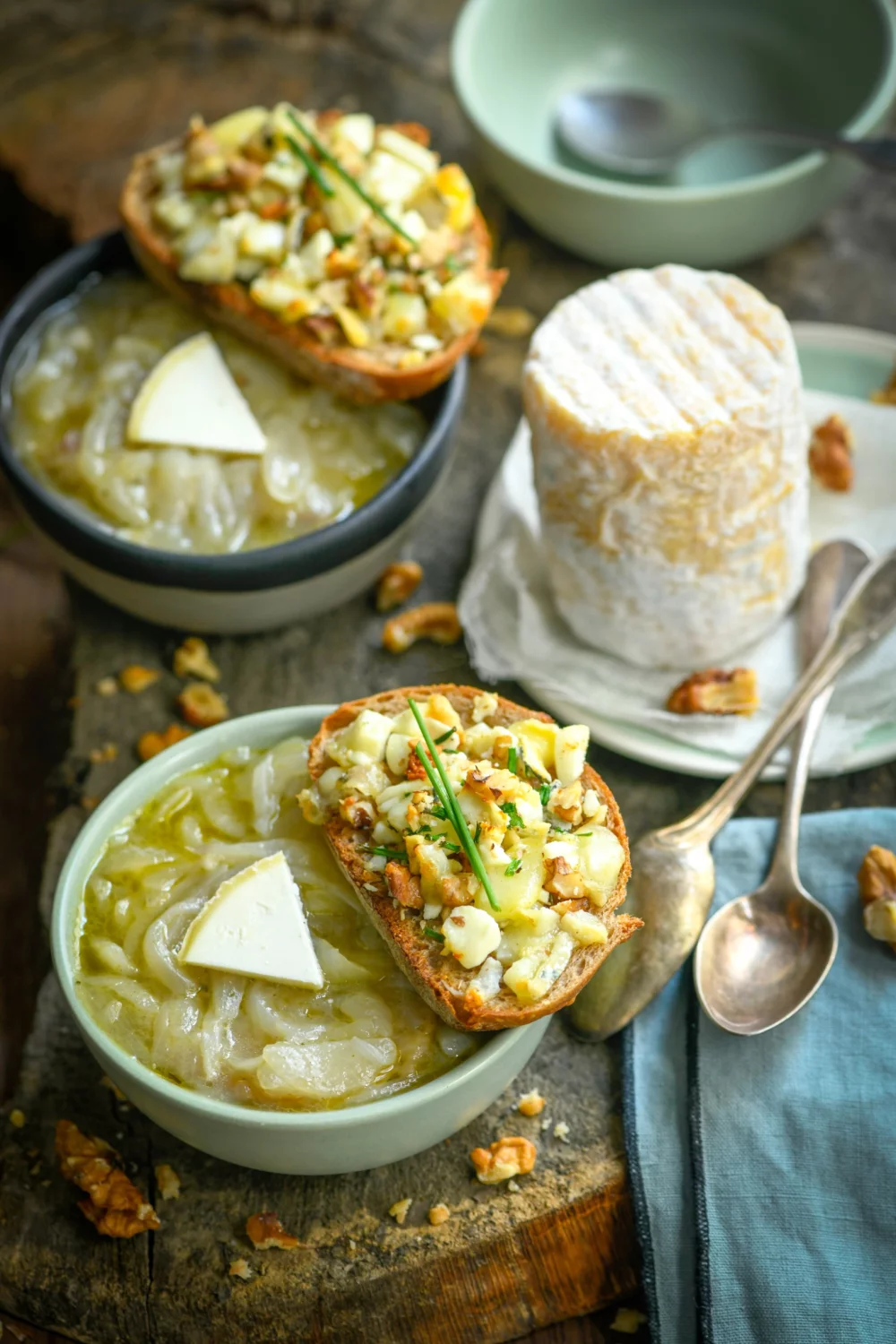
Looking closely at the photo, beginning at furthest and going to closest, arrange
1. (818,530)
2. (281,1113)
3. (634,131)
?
(634,131)
(818,530)
(281,1113)

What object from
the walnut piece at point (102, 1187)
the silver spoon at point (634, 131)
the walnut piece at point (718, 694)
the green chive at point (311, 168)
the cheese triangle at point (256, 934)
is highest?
the green chive at point (311, 168)

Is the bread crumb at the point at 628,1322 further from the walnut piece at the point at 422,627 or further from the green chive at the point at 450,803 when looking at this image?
the walnut piece at the point at 422,627

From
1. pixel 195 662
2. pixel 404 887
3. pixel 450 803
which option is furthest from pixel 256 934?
pixel 195 662

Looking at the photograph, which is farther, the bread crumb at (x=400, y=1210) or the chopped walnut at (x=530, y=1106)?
the chopped walnut at (x=530, y=1106)

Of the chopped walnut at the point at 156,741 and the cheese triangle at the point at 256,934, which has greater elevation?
the cheese triangle at the point at 256,934

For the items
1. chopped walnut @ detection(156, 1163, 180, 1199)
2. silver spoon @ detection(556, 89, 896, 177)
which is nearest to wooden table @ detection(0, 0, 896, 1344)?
silver spoon @ detection(556, 89, 896, 177)

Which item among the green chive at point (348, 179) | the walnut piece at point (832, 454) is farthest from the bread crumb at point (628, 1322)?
the green chive at point (348, 179)

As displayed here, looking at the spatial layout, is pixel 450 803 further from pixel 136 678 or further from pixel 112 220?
pixel 112 220
